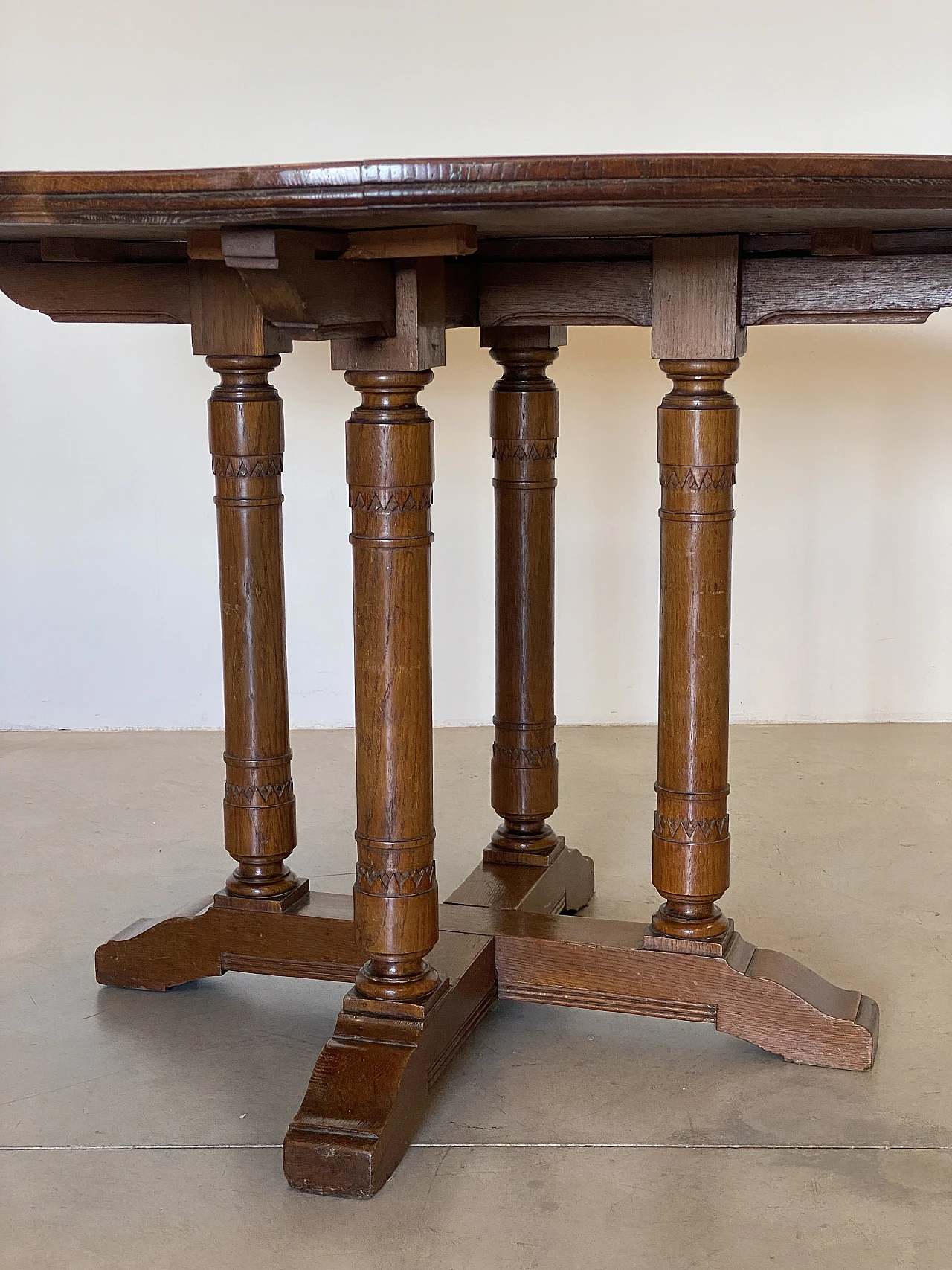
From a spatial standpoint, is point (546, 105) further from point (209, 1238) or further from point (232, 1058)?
point (209, 1238)

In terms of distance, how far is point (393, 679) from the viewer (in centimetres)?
207

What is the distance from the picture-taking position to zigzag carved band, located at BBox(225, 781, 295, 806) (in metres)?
2.58

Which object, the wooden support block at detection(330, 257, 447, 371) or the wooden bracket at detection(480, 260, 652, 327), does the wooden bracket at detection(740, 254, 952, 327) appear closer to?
the wooden bracket at detection(480, 260, 652, 327)

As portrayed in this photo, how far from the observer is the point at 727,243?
2.09 m

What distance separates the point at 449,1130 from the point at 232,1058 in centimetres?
43

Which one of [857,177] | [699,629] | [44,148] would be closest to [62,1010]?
[699,629]

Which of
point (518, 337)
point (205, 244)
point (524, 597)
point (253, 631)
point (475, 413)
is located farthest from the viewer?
point (475, 413)

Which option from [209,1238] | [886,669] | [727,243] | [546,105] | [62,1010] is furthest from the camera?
[886,669]

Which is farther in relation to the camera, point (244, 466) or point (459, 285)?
point (244, 466)

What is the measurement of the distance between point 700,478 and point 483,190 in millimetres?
673

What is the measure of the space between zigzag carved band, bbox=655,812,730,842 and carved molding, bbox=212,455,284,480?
878 mm

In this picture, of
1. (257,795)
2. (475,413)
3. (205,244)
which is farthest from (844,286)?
(475,413)

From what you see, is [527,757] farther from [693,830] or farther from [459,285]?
[459,285]

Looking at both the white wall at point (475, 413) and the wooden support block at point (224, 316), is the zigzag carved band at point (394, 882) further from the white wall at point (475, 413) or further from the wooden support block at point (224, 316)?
the white wall at point (475, 413)
